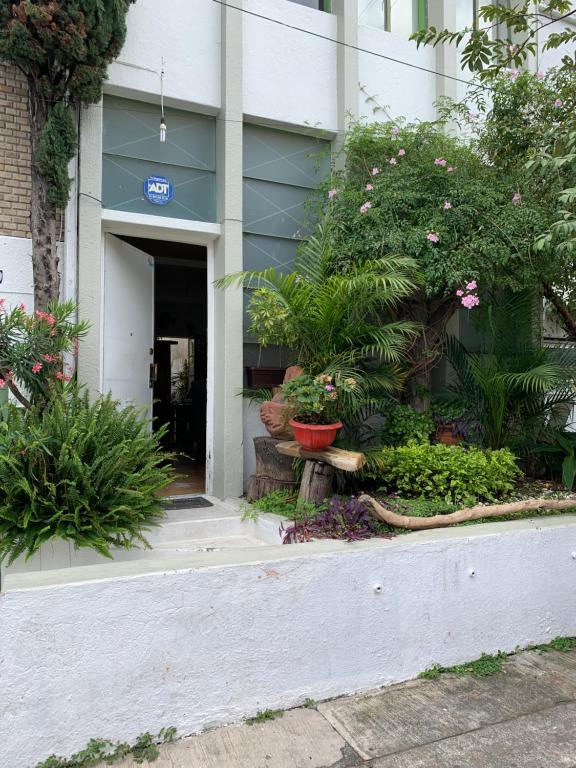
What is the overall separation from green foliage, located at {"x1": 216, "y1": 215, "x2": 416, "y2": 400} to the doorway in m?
1.25

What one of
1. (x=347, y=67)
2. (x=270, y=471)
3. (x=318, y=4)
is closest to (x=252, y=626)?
(x=270, y=471)

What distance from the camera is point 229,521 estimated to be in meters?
4.66

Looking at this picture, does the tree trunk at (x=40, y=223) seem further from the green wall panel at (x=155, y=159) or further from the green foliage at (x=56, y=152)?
the green wall panel at (x=155, y=159)

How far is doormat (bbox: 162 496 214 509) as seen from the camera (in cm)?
499

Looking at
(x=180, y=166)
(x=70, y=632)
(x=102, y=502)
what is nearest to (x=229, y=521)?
(x=102, y=502)

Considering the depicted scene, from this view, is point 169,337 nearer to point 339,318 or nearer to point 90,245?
point 90,245

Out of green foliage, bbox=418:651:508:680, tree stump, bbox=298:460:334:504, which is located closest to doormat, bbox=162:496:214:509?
tree stump, bbox=298:460:334:504

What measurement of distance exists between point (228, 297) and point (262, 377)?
2.76 feet

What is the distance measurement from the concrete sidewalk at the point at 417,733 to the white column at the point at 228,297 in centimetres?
263

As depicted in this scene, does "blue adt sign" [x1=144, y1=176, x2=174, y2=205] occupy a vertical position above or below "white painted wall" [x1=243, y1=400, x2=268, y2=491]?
above

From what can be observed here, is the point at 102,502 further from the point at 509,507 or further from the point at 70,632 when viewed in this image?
the point at 509,507

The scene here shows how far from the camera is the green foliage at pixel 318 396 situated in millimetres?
4108

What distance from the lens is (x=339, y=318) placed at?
14.8 feet

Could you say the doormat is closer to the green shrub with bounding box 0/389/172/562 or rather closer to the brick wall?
the green shrub with bounding box 0/389/172/562
